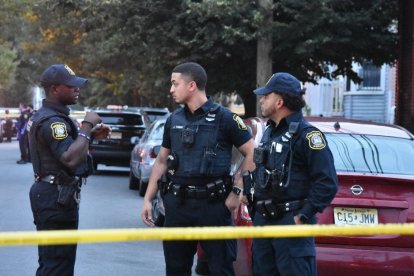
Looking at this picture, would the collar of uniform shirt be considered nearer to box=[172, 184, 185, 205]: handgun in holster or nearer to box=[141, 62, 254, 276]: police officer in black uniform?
box=[141, 62, 254, 276]: police officer in black uniform

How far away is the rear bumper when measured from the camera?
17.7ft

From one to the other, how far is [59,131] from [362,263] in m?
2.41

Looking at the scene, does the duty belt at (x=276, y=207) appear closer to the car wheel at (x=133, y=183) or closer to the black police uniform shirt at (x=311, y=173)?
the black police uniform shirt at (x=311, y=173)

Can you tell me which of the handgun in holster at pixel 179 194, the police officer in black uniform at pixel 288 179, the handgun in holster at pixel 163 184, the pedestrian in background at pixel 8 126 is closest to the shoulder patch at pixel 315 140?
the police officer in black uniform at pixel 288 179

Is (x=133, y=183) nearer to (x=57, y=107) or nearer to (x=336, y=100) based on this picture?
(x=57, y=107)

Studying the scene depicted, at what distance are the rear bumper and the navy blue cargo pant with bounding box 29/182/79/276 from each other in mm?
1867

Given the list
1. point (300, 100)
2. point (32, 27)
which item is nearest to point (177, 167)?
point (300, 100)

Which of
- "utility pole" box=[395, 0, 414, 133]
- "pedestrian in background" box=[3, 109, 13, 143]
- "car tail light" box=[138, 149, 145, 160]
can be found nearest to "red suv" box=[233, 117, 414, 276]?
"car tail light" box=[138, 149, 145, 160]

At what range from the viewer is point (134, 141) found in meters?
18.4

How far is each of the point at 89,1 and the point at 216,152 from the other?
12.7 metres

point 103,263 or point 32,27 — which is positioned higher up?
point 32,27

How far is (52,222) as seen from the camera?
470 centimetres

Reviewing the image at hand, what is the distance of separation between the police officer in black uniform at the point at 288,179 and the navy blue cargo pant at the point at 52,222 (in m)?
1.20

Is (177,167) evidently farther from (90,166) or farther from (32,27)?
(32,27)
